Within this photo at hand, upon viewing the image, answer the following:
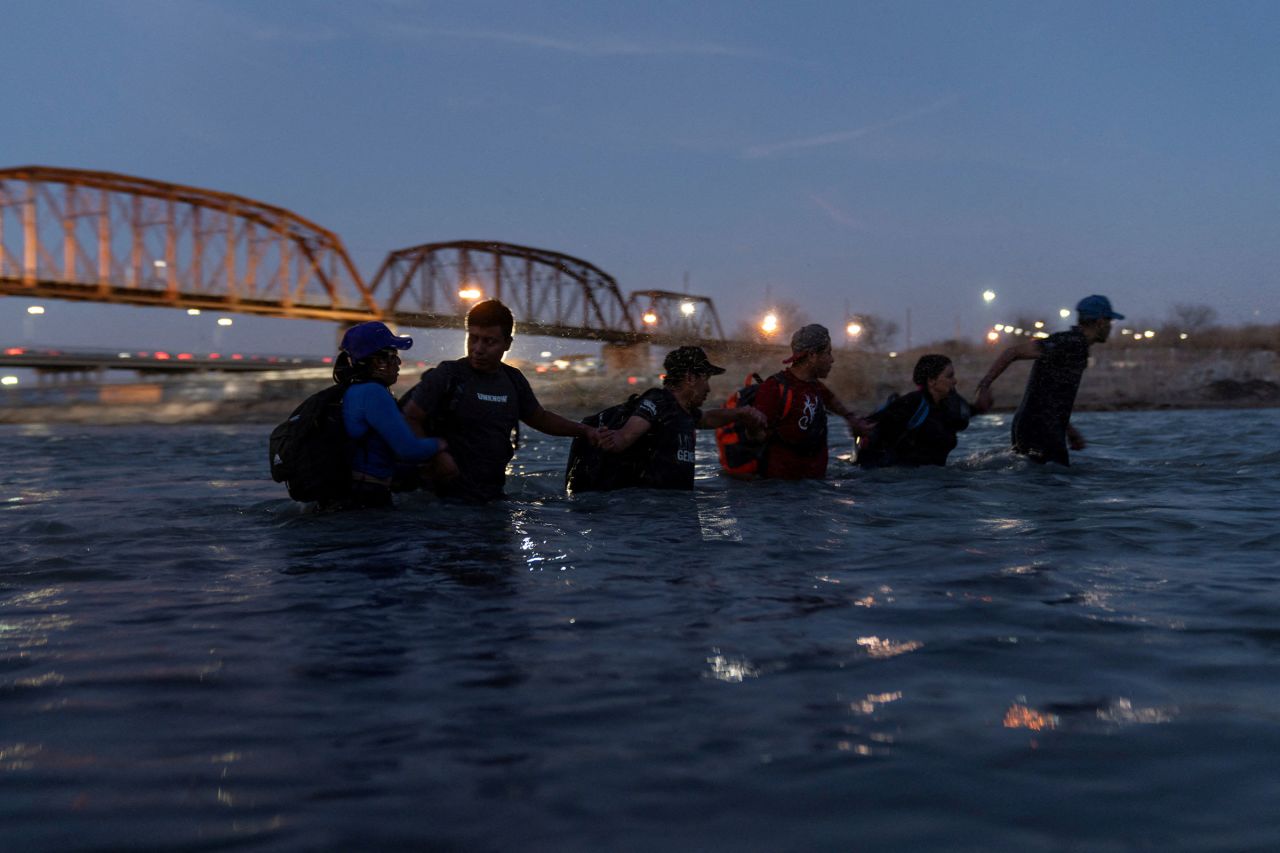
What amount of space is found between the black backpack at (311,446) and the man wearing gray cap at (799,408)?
404cm

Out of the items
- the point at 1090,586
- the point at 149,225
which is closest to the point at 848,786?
the point at 1090,586

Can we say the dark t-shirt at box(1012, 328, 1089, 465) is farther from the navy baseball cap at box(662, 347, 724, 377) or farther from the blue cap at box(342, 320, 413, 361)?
the blue cap at box(342, 320, 413, 361)

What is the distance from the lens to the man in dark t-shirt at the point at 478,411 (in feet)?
24.3

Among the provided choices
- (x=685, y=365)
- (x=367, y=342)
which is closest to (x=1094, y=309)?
(x=685, y=365)

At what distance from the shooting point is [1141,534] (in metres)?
6.74

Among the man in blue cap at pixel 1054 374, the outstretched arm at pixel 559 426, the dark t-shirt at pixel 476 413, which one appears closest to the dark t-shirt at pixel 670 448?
the outstretched arm at pixel 559 426

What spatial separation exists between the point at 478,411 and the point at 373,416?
101 centimetres

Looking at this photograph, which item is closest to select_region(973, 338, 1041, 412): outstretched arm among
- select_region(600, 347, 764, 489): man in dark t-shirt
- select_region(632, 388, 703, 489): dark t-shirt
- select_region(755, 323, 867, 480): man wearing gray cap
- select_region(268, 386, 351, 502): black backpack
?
select_region(755, 323, 867, 480): man wearing gray cap

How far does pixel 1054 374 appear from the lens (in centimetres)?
1051

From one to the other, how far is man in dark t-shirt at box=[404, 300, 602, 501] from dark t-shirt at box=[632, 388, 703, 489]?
76 cm

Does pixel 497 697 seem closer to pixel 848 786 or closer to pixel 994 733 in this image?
pixel 848 786

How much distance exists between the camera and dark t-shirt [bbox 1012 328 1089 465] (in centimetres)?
1041

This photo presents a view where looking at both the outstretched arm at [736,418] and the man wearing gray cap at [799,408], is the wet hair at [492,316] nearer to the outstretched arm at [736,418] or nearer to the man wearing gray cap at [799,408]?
the outstretched arm at [736,418]

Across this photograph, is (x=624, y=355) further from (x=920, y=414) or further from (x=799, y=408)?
(x=799, y=408)
